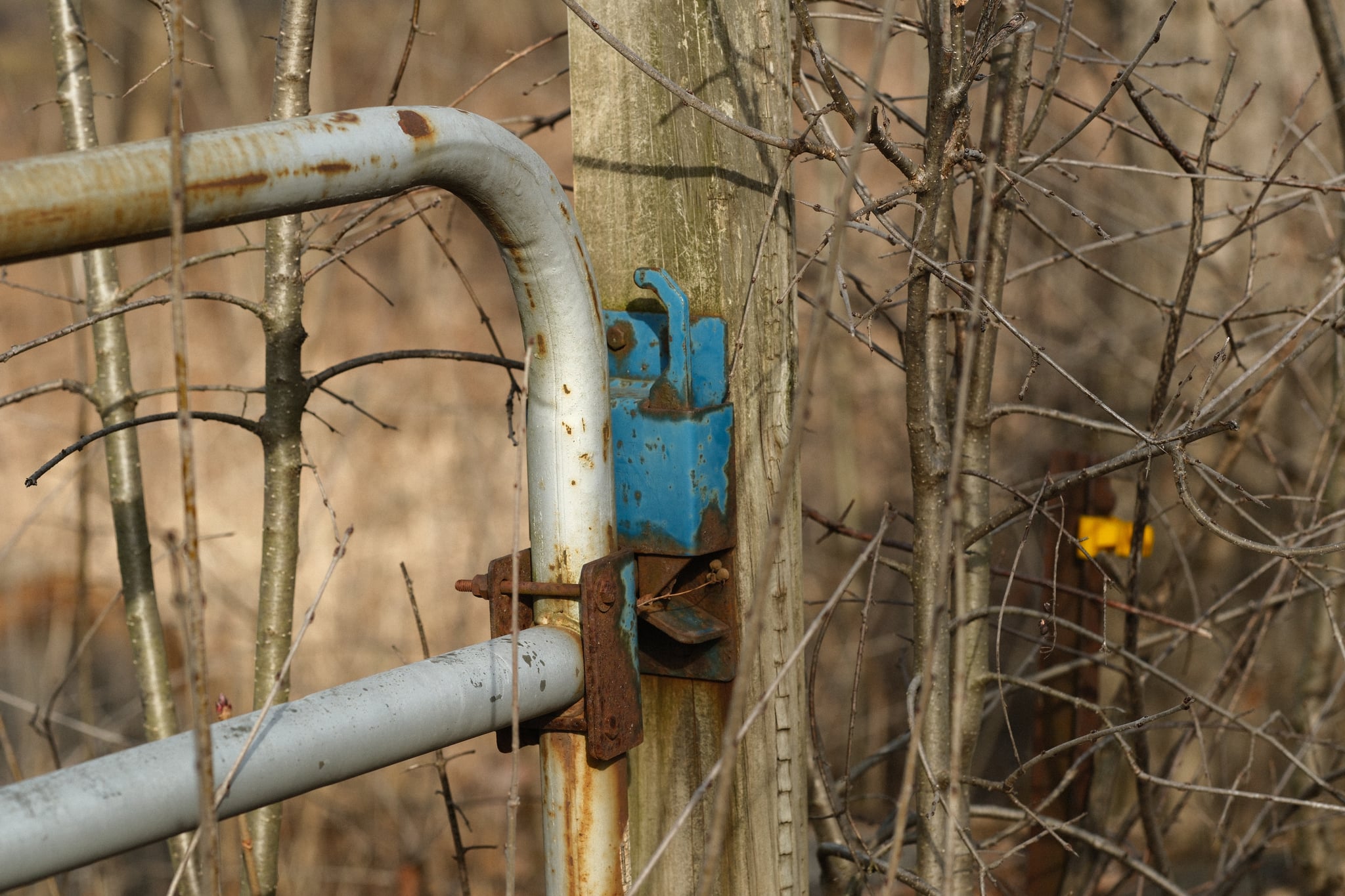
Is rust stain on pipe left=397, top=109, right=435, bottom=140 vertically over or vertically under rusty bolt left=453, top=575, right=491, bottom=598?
over

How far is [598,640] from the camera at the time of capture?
100 centimetres

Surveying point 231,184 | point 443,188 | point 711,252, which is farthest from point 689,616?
point 231,184

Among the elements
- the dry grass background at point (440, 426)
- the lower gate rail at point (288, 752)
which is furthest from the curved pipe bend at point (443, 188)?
the dry grass background at point (440, 426)

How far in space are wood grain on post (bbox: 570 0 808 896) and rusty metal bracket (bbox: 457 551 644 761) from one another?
0.37 ft

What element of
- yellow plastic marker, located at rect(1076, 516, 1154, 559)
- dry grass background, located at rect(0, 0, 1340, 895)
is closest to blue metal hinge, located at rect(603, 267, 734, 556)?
dry grass background, located at rect(0, 0, 1340, 895)

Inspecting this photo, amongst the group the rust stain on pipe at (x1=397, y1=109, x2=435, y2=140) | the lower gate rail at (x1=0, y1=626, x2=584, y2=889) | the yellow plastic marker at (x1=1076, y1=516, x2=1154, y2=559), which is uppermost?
the rust stain on pipe at (x1=397, y1=109, x2=435, y2=140)

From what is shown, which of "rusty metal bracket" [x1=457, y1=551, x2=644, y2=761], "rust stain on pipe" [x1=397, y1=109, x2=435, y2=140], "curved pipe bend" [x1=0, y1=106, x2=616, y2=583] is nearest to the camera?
"curved pipe bend" [x1=0, y1=106, x2=616, y2=583]

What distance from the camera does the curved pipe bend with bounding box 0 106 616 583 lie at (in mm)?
644

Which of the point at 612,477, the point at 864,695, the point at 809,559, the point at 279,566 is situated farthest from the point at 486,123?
the point at 809,559

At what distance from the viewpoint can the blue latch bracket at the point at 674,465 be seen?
3.52 feet

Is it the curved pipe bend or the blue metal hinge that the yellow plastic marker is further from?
the curved pipe bend

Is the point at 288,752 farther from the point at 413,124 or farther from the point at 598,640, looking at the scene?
the point at 413,124

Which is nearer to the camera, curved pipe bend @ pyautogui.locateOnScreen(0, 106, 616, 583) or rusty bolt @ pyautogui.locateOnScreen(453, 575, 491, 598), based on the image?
curved pipe bend @ pyautogui.locateOnScreen(0, 106, 616, 583)

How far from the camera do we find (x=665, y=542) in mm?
1080
